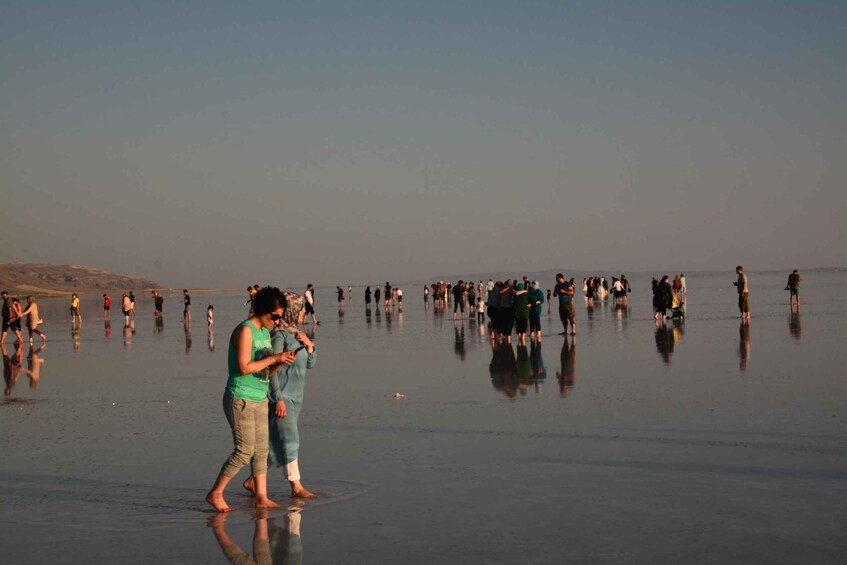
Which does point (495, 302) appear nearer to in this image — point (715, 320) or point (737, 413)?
point (715, 320)

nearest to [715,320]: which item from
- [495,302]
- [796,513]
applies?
[495,302]

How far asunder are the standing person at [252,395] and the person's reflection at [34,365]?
1040 cm

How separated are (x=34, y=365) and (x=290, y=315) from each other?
14919mm


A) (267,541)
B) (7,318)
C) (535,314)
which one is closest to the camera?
(267,541)

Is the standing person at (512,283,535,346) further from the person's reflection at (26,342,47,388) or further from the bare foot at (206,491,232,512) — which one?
the bare foot at (206,491,232,512)

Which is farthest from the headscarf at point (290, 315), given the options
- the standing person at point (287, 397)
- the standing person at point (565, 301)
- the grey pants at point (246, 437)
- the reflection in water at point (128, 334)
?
the reflection in water at point (128, 334)

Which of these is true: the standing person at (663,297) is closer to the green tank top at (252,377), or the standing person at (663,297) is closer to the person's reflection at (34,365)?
the person's reflection at (34,365)

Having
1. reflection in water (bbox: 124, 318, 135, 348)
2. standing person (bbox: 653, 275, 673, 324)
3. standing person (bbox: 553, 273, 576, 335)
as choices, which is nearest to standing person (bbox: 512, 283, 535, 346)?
standing person (bbox: 553, 273, 576, 335)

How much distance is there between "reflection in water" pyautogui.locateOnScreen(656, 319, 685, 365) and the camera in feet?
62.0

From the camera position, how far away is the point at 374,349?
2319 cm

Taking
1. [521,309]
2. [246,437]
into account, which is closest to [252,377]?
[246,437]

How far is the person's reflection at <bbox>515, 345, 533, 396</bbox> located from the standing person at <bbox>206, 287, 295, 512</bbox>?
6629 mm

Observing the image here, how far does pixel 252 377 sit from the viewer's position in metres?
7.46

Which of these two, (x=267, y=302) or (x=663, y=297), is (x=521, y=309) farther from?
(x=267, y=302)
